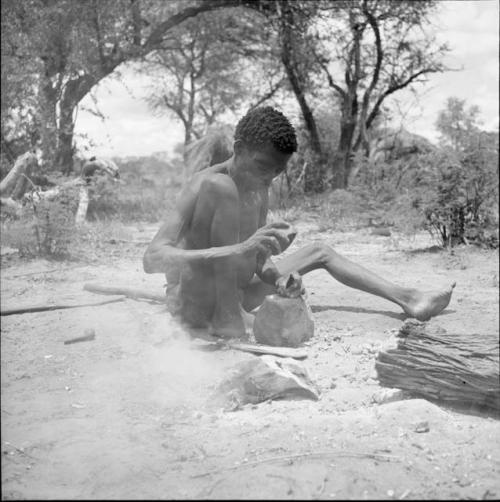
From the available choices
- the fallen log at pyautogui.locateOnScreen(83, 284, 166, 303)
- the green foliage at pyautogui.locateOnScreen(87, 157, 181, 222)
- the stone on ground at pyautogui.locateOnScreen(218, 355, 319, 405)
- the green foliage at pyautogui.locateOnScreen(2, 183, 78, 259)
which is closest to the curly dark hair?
the stone on ground at pyautogui.locateOnScreen(218, 355, 319, 405)

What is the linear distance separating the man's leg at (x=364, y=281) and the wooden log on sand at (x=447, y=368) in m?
1.36

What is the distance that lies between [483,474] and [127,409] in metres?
0.94

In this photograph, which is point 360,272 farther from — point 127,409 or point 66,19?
point 127,409

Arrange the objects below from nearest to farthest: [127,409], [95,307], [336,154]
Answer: [127,409] → [95,307] → [336,154]

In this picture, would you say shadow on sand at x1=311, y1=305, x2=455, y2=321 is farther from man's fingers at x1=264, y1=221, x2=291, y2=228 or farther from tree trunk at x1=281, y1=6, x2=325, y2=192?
tree trunk at x1=281, y1=6, x2=325, y2=192

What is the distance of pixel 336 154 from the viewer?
456 inches

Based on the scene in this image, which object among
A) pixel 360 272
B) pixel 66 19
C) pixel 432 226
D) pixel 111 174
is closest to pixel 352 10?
pixel 432 226

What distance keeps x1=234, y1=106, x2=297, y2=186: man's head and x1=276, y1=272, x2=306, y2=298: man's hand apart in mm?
559

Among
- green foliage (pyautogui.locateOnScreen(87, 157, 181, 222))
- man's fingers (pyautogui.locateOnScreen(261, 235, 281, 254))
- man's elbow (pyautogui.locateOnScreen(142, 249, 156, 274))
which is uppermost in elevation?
green foliage (pyautogui.locateOnScreen(87, 157, 181, 222))

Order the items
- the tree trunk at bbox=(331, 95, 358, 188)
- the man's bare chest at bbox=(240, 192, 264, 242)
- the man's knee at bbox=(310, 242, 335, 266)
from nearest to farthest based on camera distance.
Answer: the man's bare chest at bbox=(240, 192, 264, 242)
the man's knee at bbox=(310, 242, 335, 266)
the tree trunk at bbox=(331, 95, 358, 188)

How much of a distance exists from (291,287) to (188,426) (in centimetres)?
151

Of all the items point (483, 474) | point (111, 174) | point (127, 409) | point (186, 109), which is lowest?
point (483, 474)

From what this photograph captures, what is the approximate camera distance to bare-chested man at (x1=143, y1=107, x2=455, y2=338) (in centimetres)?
269

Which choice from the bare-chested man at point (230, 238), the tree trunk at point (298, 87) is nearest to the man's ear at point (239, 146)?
the bare-chested man at point (230, 238)
